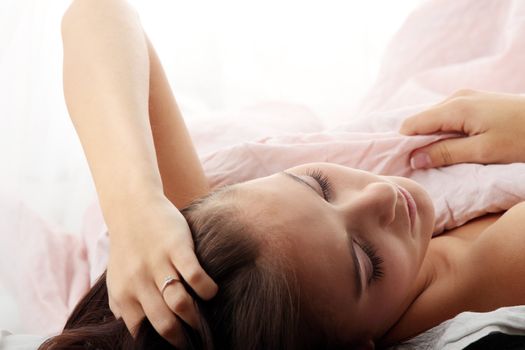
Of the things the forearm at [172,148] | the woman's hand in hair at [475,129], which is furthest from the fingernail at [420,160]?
the forearm at [172,148]

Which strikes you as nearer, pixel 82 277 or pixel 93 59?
pixel 93 59

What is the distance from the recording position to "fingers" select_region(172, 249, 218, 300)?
30.7 inches

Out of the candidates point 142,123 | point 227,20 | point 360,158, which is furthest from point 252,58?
point 142,123

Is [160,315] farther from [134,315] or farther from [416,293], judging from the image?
[416,293]

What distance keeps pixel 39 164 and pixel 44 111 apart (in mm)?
135

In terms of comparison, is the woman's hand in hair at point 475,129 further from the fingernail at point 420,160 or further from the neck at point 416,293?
the neck at point 416,293

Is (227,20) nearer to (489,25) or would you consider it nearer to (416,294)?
(489,25)

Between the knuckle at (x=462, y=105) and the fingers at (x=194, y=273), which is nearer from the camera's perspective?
the fingers at (x=194, y=273)

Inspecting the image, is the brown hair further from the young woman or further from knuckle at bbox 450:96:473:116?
knuckle at bbox 450:96:473:116

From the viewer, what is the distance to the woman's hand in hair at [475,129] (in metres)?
1.10

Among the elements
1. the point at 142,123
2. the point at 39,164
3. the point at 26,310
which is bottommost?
the point at 26,310

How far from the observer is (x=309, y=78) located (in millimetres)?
1737

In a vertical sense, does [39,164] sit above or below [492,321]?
below

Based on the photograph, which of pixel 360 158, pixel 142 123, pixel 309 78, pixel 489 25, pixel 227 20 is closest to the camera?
pixel 142 123
